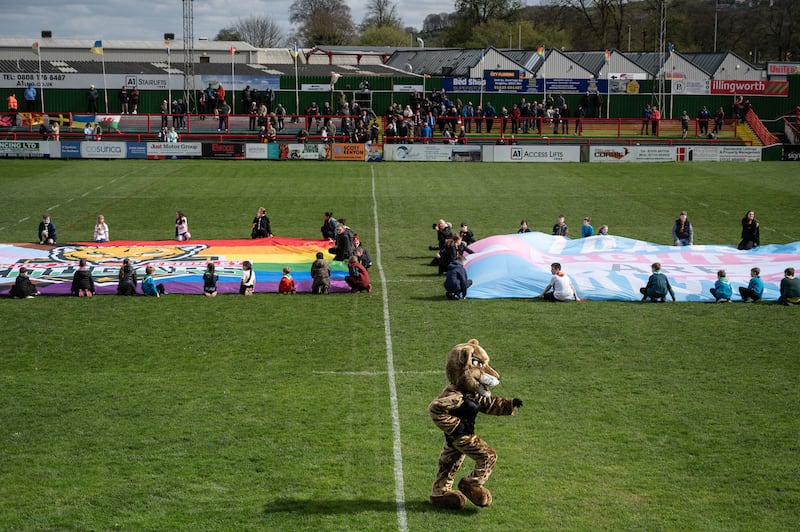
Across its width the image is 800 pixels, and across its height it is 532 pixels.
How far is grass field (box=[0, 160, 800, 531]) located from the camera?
408 inches

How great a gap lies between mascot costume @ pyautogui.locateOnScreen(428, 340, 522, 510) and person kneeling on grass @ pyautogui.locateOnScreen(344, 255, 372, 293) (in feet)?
38.8

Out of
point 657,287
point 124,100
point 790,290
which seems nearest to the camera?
point 790,290

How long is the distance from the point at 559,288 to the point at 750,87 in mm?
52741

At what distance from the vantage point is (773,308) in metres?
20.1

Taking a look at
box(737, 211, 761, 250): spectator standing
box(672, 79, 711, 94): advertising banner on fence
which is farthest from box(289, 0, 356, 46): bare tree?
box(737, 211, 761, 250): spectator standing

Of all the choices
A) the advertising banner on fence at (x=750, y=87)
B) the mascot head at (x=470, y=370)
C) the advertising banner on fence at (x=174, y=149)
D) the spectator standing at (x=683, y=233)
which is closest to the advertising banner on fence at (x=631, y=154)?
the advertising banner on fence at (x=750, y=87)

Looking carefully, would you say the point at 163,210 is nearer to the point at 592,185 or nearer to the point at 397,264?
the point at 397,264

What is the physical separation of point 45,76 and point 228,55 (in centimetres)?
2485

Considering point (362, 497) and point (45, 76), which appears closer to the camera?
point (362, 497)

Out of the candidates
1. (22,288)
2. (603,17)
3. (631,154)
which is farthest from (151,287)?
(603,17)

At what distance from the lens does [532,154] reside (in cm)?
5000

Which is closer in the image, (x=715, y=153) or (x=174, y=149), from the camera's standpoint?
(x=174, y=149)

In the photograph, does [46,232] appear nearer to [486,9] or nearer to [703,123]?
[703,123]

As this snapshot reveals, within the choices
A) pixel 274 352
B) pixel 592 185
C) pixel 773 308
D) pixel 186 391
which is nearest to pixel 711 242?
pixel 773 308
